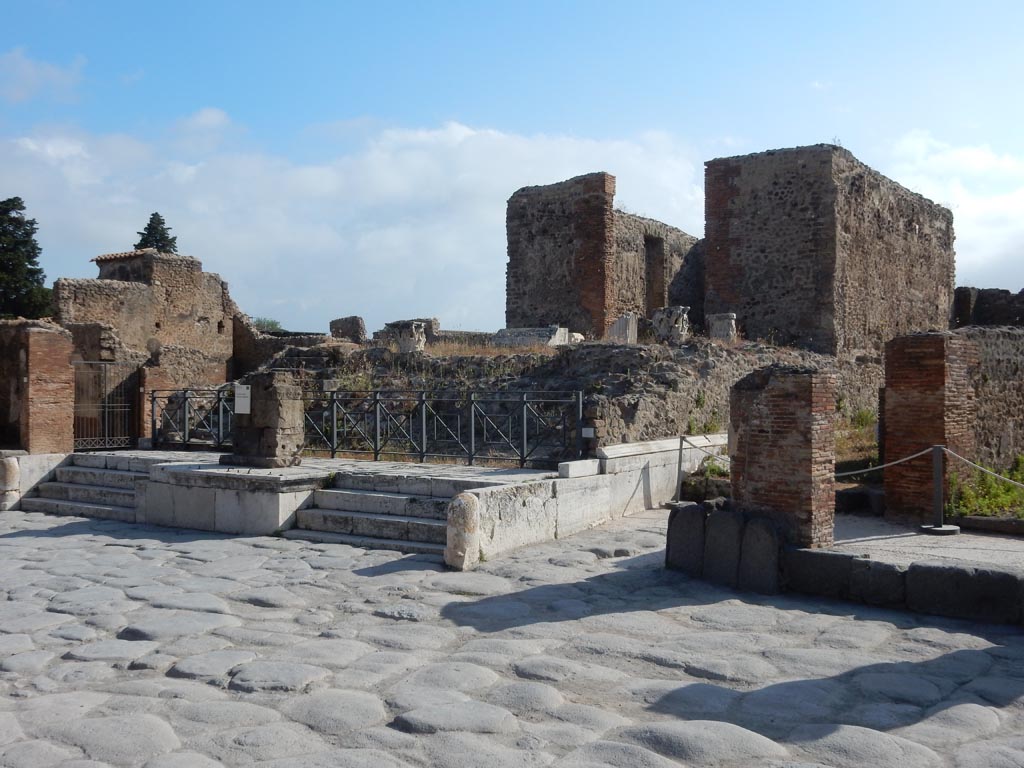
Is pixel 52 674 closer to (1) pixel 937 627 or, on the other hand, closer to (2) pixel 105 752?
(2) pixel 105 752

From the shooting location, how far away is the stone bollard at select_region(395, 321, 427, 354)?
17.5m

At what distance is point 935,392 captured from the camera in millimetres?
9930

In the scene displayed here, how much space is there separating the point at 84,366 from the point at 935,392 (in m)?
13.2

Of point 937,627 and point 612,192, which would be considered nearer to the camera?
point 937,627

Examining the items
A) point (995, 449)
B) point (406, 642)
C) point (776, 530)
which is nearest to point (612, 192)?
point (995, 449)

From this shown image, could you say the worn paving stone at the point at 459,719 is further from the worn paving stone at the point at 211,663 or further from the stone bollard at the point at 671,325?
the stone bollard at the point at 671,325

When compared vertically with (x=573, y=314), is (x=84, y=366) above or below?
below

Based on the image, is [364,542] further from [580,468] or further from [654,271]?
[654,271]

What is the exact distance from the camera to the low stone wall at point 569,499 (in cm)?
780

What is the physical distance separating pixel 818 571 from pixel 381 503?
4.46 meters

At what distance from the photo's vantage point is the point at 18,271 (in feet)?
117

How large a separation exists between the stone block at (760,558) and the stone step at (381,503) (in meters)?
3.04

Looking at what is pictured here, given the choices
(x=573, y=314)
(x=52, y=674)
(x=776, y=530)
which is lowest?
(x=52, y=674)

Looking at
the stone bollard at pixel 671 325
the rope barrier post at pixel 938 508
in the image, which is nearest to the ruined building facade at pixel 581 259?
the stone bollard at pixel 671 325
